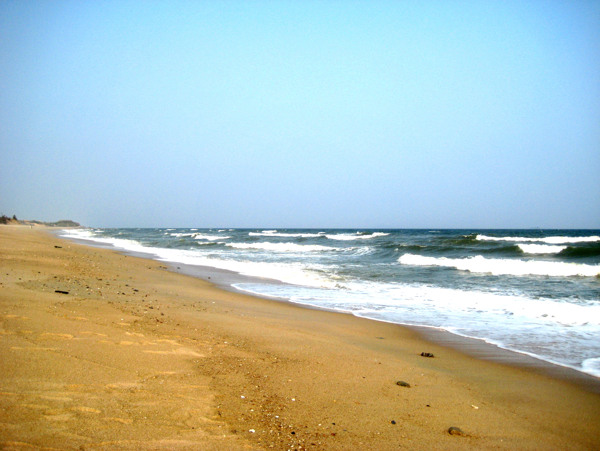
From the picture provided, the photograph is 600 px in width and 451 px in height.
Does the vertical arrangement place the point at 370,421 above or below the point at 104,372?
below

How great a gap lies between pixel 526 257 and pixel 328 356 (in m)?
21.7

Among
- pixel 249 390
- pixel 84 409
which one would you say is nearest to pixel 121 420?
pixel 84 409

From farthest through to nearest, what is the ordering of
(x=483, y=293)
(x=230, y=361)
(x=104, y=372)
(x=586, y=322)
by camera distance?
1. (x=483, y=293)
2. (x=586, y=322)
3. (x=230, y=361)
4. (x=104, y=372)

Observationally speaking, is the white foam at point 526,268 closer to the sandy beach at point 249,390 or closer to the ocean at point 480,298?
the ocean at point 480,298

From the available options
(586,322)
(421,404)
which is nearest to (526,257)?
(586,322)

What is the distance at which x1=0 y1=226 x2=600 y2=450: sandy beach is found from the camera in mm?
2760

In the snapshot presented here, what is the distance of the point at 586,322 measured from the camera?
24.9 feet

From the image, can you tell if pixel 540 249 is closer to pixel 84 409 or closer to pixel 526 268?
pixel 526 268

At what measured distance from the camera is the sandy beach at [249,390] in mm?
2760

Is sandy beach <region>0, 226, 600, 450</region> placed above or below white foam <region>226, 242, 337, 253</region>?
above

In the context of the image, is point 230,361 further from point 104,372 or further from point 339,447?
point 339,447

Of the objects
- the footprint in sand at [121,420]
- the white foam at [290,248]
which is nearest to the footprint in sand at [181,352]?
the footprint in sand at [121,420]

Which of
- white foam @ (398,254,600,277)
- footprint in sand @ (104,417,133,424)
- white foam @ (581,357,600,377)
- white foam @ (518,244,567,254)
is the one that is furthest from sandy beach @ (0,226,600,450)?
white foam @ (518,244,567,254)

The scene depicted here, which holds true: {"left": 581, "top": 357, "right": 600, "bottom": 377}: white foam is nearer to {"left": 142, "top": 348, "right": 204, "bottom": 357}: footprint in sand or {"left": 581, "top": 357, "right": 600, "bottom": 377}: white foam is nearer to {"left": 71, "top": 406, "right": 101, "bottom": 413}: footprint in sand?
{"left": 142, "top": 348, "right": 204, "bottom": 357}: footprint in sand
